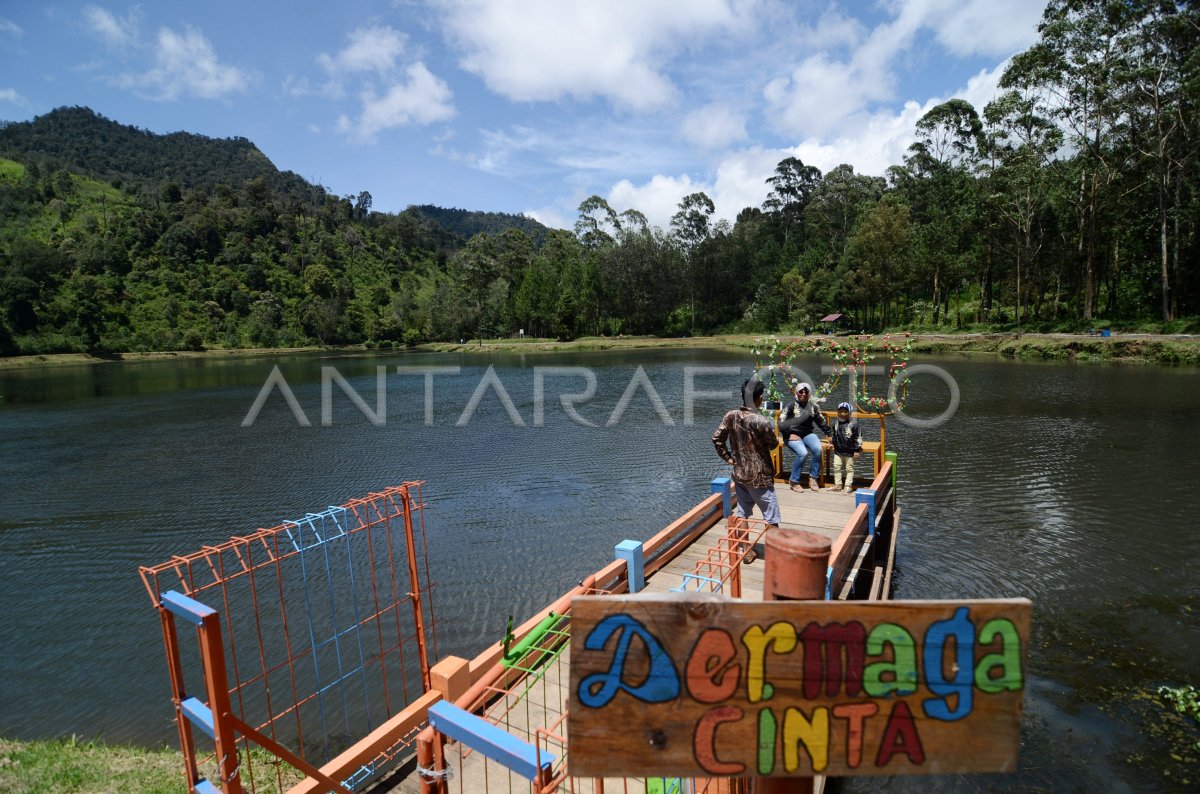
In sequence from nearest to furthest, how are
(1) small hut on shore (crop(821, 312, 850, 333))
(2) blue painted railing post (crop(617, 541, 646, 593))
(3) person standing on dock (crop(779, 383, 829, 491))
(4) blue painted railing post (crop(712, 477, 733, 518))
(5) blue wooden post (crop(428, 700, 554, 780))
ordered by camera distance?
(5) blue wooden post (crop(428, 700, 554, 780)), (2) blue painted railing post (crop(617, 541, 646, 593)), (4) blue painted railing post (crop(712, 477, 733, 518)), (3) person standing on dock (crop(779, 383, 829, 491)), (1) small hut on shore (crop(821, 312, 850, 333))

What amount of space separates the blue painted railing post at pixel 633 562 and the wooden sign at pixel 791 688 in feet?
19.5

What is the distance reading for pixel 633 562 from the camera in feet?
24.2

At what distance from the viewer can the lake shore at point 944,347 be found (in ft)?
110

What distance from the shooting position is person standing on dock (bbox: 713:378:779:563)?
743 centimetres

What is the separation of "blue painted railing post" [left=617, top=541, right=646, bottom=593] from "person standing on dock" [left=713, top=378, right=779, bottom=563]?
155 cm

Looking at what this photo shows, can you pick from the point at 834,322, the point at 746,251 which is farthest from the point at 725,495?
the point at 746,251

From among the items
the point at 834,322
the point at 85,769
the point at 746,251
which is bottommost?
the point at 85,769

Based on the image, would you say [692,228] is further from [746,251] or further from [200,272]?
[200,272]

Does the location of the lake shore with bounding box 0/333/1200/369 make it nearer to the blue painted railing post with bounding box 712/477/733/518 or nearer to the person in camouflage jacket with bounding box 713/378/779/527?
the blue painted railing post with bounding box 712/477/733/518

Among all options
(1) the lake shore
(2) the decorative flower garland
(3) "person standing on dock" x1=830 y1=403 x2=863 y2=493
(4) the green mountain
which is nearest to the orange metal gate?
(2) the decorative flower garland

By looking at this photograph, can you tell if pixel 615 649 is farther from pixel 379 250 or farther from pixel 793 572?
pixel 379 250

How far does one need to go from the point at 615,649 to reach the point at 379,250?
464ft

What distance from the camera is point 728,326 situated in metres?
76.3

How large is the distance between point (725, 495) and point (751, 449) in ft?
7.96
